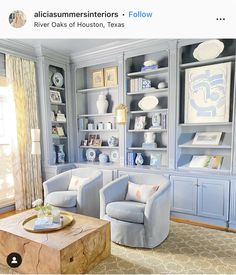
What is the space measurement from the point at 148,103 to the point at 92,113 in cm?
133

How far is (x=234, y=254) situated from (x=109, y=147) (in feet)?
8.44

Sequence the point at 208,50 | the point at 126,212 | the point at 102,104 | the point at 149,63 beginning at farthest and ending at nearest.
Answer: the point at 102,104 → the point at 149,63 → the point at 208,50 → the point at 126,212

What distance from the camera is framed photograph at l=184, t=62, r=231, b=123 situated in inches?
124

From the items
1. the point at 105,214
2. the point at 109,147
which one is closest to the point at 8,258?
the point at 105,214

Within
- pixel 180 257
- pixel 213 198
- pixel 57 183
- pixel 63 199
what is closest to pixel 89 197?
pixel 63 199

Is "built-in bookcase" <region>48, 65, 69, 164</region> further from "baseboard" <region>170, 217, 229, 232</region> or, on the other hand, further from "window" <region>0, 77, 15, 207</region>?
"baseboard" <region>170, 217, 229, 232</region>

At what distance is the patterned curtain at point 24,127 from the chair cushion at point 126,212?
182 centimetres

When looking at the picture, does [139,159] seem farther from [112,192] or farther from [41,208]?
[41,208]

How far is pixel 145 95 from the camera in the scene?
3.97 m

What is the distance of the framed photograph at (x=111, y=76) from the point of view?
411 centimetres

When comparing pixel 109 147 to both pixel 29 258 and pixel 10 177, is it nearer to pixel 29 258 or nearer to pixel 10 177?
pixel 10 177

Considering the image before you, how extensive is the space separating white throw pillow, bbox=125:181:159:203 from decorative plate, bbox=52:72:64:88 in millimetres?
2500

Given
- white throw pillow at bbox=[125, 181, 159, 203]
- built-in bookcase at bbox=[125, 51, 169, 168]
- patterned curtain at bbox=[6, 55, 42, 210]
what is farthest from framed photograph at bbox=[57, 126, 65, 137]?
white throw pillow at bbox=[125, 181, 159, 203]
